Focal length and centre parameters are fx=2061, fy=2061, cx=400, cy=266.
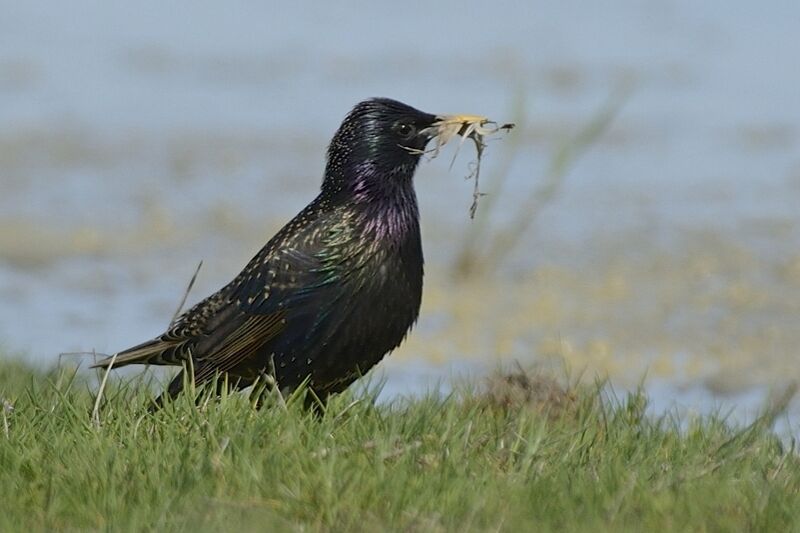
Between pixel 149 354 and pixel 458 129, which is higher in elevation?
pixel 458 129

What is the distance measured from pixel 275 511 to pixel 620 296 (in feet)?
20.3

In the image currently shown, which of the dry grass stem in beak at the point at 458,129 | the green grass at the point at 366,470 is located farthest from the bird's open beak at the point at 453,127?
the green grass at the point at 366,470

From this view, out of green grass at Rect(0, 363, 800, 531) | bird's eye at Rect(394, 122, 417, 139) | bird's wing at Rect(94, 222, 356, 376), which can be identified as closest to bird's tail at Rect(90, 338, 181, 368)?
bird's wing at Rect(94, 222, 356, 376)

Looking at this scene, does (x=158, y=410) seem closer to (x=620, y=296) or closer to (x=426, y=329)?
(x=426, y=329)

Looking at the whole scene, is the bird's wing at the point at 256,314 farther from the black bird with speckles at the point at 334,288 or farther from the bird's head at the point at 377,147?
the bird's head at the point at 377,147

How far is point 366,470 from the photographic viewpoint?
18.9 ft

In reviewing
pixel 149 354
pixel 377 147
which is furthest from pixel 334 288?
pixel 149 354

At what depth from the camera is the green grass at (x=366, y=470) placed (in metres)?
5.48

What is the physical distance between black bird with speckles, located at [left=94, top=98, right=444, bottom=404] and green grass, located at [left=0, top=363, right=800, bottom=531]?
0.67 feet

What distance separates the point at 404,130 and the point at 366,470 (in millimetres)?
1832

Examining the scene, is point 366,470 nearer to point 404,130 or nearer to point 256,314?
point 256,314

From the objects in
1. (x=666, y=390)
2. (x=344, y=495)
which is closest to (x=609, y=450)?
(x=344, y=495)

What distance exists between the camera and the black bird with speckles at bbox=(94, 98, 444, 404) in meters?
6.78

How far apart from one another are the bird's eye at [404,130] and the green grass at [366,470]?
38.5 inches
